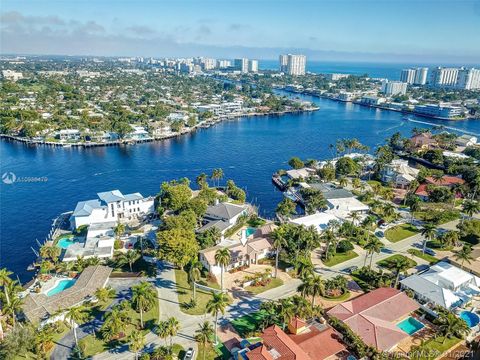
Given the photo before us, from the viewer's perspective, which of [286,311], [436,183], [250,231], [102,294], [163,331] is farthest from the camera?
[436,183]

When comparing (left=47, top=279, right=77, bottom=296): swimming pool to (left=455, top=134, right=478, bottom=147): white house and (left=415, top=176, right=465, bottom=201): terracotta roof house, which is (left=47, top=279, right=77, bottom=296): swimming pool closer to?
(left=415, top=176, right=465, bottom=201): terracotta roof house

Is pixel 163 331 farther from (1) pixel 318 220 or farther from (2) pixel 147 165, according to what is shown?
(2) pixel 147 165

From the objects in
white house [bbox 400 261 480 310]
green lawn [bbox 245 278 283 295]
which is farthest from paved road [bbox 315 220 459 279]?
green lawn [bbox 245 278 283 295]

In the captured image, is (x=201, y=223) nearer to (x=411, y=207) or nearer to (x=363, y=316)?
(x=363, y=316)

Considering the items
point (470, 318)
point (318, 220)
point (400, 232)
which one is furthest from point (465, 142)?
point (470, 318)

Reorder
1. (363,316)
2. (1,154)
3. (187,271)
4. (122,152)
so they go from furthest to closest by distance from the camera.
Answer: (122,152)
(1,154)
(187,271)
(363,316)

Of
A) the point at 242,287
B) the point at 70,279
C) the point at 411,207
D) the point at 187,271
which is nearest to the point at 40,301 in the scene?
the point at 70,279
